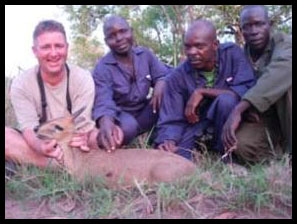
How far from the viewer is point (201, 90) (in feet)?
16.3

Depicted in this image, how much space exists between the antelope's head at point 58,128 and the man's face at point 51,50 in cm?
39

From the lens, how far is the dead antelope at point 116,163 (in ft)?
14.0

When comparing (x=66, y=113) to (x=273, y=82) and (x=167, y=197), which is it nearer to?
(x=167, y=197)

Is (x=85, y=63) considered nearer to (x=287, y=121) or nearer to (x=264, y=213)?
(x=287, y=121)

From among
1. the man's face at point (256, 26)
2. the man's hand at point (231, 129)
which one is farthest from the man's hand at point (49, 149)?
the man's face at point (256, 26)

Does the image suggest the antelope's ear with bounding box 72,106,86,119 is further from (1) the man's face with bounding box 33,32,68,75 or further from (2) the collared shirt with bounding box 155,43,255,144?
(2) the collared shirt with bounding box 155,43,255,144

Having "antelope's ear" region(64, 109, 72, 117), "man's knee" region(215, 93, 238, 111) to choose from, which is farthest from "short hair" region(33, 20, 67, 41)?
"man's knee" region(215, 93, 238, 111)

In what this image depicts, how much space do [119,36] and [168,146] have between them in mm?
1044

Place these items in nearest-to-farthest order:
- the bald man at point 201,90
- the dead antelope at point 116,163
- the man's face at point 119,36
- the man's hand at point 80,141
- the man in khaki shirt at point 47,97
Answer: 1. the dead antelope at point 116,163
2. the man in khaki shirt at point 47,97
3. the man's hand at point 80,141
4. the bald man at point 201,90
5. the man's face at point 119,36

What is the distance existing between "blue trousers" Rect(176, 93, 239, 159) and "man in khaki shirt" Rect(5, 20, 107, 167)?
832 mm

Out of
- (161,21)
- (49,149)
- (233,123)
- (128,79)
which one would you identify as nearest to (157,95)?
(128,79)

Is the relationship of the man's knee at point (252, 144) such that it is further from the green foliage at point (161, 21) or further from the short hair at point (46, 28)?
the green foliage at point (161, 21)

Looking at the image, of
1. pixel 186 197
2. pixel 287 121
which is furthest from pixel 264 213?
pixel 287 121

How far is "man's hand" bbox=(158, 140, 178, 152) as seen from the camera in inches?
195
